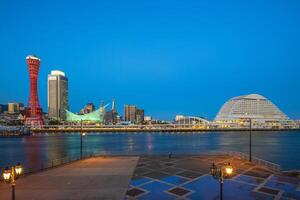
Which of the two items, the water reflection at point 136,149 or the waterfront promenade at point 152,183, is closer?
the waterfront promenade at point 152,183

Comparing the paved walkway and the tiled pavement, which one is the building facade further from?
the tiled pavement

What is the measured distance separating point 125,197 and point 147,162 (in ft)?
41.6

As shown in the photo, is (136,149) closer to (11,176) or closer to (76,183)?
(76,183)

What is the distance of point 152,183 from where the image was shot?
2158 centimetres

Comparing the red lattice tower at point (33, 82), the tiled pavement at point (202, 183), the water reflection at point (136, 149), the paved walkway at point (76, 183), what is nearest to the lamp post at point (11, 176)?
the paved walkway at point (76, 183)

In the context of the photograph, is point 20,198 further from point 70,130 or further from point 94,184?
point 70,130

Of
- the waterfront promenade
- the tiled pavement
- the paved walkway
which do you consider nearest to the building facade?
the paved walkway

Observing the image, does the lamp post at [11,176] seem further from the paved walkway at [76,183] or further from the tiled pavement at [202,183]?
the tiled pavement at [202,183]

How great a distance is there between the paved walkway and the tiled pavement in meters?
1.23

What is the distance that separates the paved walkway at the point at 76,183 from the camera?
1830cm

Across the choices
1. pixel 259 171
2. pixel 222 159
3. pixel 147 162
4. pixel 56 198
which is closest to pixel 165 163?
pixel 147 162

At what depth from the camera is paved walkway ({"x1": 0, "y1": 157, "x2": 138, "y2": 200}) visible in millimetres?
18297

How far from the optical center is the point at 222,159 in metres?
32.2

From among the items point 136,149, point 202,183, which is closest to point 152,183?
point 202,183
